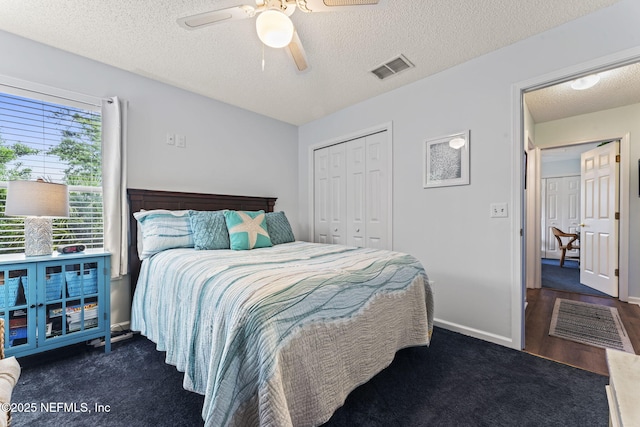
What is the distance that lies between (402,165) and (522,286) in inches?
59.0

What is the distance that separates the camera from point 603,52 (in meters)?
1.82

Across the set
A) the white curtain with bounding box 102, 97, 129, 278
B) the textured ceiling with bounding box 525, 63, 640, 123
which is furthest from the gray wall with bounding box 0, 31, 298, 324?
the textured ceiling with bounding box 525, 63, 640, 123

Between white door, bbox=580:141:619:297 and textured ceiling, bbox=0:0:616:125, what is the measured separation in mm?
2779

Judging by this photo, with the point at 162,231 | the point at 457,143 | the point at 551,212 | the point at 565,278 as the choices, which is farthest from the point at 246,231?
the point at 551,212

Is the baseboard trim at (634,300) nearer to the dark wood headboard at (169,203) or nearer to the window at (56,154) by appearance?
the dark wood headboard at (169,203)

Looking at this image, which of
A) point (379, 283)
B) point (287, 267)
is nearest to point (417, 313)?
point (379, 283)

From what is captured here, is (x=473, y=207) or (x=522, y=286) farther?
(x=473, y=207)

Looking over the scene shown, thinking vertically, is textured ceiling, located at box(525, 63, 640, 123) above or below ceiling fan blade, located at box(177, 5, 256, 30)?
above

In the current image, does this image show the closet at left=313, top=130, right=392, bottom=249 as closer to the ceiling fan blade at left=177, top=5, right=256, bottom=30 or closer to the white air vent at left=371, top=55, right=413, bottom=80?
the white air vent at left=371, top=55, right=413, bottom=80

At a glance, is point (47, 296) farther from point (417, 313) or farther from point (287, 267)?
point (417, 313)

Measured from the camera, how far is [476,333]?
2.36m

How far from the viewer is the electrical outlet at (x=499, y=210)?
7.25 feet

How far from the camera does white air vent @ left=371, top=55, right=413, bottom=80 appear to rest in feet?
7.82

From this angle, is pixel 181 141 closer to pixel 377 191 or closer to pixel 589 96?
pixel 377 191
